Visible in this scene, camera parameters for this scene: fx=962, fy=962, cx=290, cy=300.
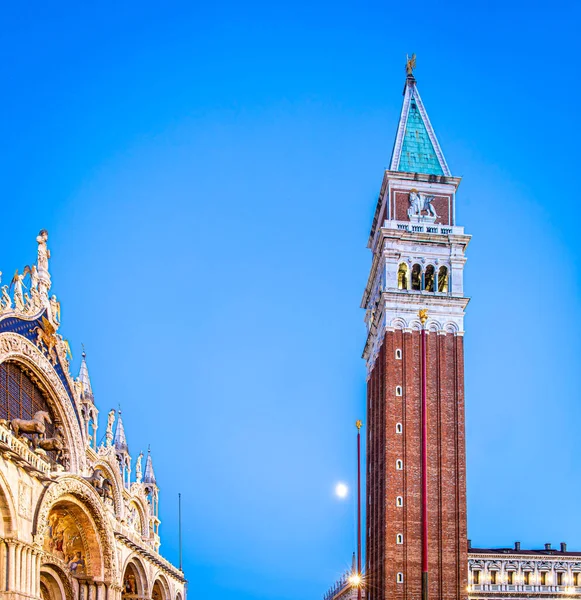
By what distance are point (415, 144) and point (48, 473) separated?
165 feet

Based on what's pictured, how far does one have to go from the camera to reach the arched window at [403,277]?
7194cm

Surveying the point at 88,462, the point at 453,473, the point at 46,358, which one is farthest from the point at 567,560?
the point at 46,358

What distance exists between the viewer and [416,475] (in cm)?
6812

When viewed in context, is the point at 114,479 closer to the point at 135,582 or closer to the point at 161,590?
the point at 135,582

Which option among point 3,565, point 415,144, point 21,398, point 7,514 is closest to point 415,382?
point 415,144

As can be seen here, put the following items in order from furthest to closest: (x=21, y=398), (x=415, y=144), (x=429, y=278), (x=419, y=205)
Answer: (x=415, y=144) → (x=419, y=205) → (x=429, y=278) → (x=21, y=398)

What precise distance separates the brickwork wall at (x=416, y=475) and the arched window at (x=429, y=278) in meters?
3.92

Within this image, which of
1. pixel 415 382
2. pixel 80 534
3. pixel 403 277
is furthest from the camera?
pixel 403 277

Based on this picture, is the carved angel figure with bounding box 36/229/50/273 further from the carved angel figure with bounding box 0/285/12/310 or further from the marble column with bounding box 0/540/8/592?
the marble column with bounding box 0/540/8/592

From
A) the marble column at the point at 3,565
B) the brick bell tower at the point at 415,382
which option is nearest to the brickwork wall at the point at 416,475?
the brick bell tower at the point at 415,382

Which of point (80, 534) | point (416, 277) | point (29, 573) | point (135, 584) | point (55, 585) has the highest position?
point (416, 277)

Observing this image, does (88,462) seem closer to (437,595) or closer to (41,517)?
(41,517)

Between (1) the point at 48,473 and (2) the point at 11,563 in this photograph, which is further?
(1) the point at 48,473

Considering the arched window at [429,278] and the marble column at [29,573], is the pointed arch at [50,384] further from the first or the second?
the arched window at [429,278]
